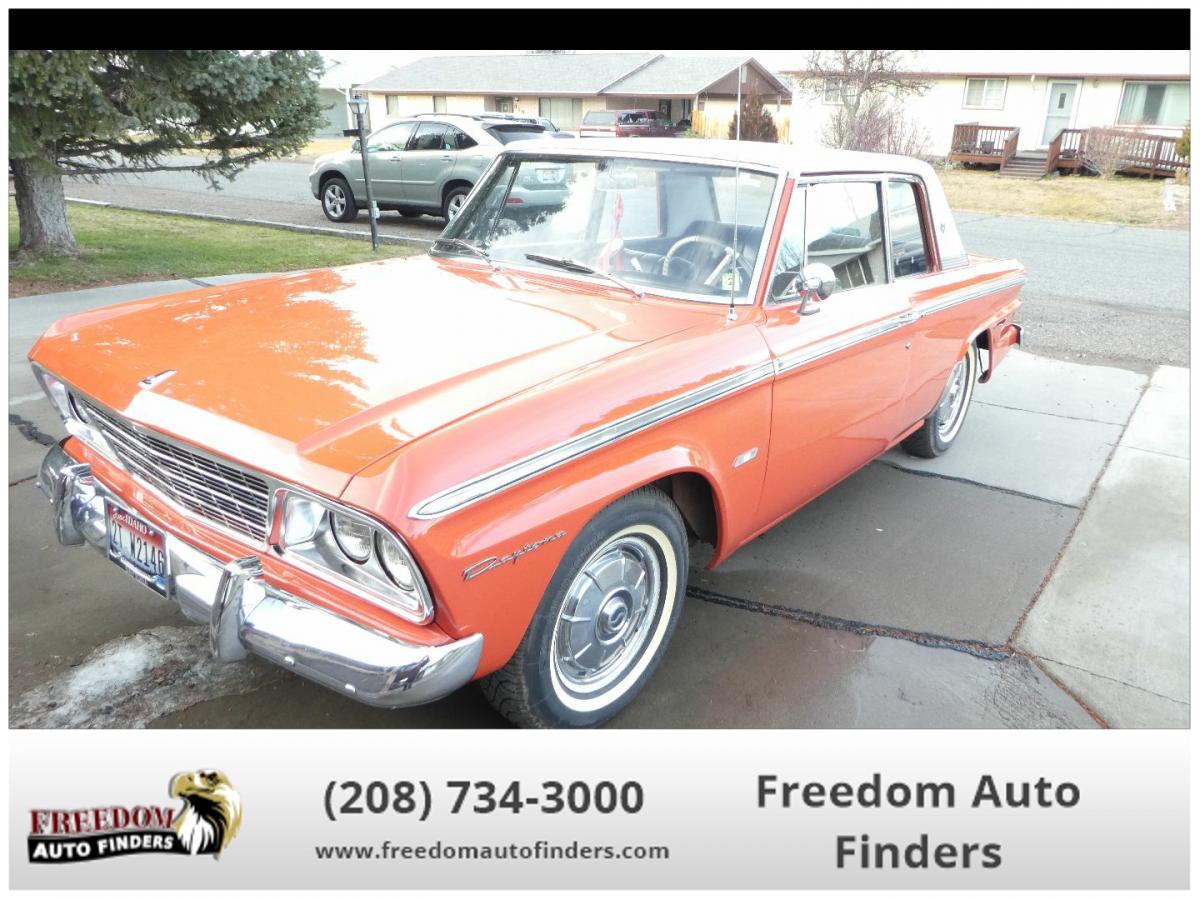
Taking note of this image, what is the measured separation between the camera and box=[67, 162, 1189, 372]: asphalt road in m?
7.33

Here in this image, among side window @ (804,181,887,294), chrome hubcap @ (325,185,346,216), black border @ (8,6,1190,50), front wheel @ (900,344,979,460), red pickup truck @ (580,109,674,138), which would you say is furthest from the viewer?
red pickup truck @ (580,109,674,138)

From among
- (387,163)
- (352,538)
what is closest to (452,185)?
(387,163)

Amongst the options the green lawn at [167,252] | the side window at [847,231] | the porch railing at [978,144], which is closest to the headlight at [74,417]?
the side window at [847,231]

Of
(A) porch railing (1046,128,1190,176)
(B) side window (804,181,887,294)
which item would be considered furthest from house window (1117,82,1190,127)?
(B) side window (804,181,887,294)

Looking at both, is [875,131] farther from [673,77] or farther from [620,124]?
[673,77]

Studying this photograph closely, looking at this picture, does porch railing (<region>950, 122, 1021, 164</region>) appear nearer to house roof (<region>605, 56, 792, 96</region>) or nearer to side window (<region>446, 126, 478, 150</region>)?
house roof (<region>605, 56, 792, 96</region>)

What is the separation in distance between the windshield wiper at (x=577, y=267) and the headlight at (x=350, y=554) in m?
Answer: 1.43

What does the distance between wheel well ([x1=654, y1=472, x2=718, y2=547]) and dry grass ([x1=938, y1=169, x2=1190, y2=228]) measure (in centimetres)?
1553

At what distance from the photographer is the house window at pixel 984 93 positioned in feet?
86.8

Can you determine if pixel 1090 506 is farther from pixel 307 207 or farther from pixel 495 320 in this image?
pixel 307 207

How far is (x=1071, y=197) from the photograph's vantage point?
18938 mm

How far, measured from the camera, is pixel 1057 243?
42.1 ft

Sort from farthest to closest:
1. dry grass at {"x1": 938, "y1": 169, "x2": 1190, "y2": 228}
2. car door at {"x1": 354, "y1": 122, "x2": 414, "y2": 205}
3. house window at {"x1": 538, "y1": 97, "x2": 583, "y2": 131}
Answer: house window at {"x1": 538, "y1": 97, "x2": 583, "y2": 131} → dry grass at {"x1": 938, "y1": 169, "x2": 1190, "y2": 228} → car door at {"x1": 354, "y1": 122, "x2": 414, "y2": 205}

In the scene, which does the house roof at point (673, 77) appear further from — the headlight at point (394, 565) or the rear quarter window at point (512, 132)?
the headlight at point (394, 565)
